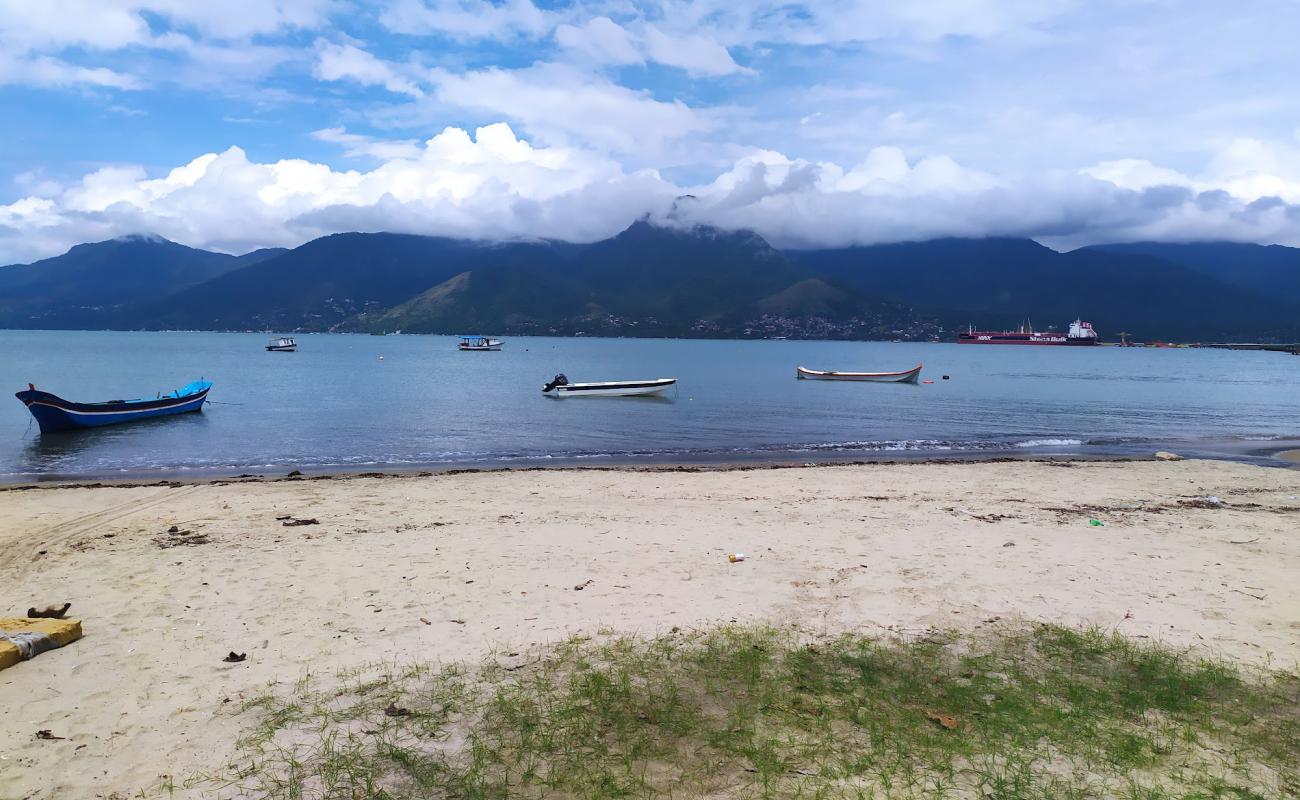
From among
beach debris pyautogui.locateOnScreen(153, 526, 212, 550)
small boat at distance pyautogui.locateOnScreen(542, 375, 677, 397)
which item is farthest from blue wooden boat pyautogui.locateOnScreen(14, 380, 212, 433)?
beach debris pyautogui.locateOnScreen(153, 526, 212, 550)

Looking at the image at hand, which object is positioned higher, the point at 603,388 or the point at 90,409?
the point at 90,409

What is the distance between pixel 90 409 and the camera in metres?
33.9

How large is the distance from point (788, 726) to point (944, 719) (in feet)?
4.56

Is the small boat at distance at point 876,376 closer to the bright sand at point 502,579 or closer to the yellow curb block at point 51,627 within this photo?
the bright sand at point 502,579

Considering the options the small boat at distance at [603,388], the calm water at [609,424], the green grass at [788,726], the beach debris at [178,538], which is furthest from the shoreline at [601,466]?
the small boat at distance at [603,388]

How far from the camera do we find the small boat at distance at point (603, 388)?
2053 inches

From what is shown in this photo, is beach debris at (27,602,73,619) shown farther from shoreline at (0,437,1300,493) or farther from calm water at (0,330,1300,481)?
calm water at (0,330,1300,481)

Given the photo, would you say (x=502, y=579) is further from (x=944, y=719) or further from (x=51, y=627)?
(x=944, y=719)

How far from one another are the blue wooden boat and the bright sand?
651 inches

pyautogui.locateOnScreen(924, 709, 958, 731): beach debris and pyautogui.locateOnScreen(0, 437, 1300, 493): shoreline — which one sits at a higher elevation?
pyautogui.locateOnScreen(924, 709, 958, 731): beach debris

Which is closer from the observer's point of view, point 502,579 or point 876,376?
point 502,579

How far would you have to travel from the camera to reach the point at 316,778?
5453 mm

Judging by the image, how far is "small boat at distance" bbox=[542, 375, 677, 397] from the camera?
52156 millimetres

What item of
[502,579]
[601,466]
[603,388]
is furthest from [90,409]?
[502,579]
